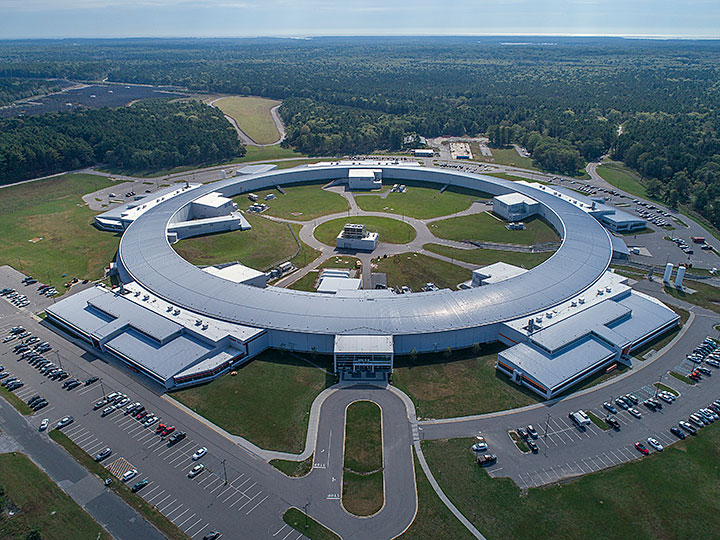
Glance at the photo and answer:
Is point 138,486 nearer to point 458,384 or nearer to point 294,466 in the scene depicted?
point 294,466

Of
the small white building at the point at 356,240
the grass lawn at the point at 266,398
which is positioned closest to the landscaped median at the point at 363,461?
the grass lawn at the point at 266,398

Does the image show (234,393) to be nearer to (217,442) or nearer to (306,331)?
(217,442)

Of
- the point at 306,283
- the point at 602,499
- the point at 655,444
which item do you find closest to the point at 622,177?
the point at 306,283

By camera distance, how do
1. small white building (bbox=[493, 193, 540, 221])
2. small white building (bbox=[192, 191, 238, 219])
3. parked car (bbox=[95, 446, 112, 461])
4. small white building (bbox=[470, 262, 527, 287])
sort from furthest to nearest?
small white building (bbox=[192, 191, 238, 219]) → small white building (bbox=[493, 193, 540, 221]) → small white building (bbox=[470, 262, 527, 287]) → parked car (bbox=[95, 446, 112, 461])

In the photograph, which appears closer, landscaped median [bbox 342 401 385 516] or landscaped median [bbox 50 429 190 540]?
landscaped median [bbox 50 429 190 540]

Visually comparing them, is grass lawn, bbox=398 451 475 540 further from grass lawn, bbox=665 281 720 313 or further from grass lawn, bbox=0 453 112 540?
grass lawn, bbox=665 281 720 313

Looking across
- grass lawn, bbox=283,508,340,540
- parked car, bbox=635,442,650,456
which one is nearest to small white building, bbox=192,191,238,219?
grass lawn, bbox=283,508,340,540

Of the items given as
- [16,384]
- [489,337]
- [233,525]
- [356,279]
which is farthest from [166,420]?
[489,337]
